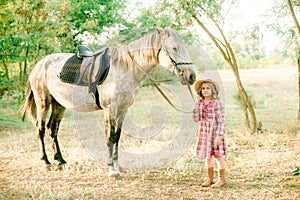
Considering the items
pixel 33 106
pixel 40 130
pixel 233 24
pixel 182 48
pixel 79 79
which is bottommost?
pixel 40 130

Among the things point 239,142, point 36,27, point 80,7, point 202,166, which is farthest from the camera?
point 80,7

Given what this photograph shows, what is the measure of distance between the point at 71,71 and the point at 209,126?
2.20 meters

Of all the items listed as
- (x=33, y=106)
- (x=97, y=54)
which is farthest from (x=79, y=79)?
(x=33, y=106)

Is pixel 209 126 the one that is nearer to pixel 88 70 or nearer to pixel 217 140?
pixel 217 140

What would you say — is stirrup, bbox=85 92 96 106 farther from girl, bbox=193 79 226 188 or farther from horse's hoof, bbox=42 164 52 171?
girl, bbox=193 79 226 188

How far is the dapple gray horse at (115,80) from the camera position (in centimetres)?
387

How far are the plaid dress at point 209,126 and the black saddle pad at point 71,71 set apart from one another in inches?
74.2

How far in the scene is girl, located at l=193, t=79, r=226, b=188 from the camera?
154 inches

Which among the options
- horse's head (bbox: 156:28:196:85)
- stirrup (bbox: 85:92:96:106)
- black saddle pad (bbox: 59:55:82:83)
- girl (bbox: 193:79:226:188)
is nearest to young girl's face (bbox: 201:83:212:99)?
girl (bbox: 193:79:226:188)

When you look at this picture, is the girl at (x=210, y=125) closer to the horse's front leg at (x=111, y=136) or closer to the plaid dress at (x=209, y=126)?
the plaid dress at (x=209, y=126)

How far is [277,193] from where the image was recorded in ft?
12.2

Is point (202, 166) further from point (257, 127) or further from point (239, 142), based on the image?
point (257, 127)

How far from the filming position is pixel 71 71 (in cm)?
470

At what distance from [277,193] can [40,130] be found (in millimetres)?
3762
